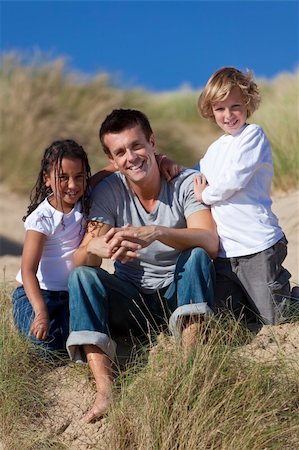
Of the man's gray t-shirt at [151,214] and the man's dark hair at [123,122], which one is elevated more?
the man's dark hair at [123,122]

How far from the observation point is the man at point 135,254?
12.0ft

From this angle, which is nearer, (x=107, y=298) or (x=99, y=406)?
(x=99, y=406)

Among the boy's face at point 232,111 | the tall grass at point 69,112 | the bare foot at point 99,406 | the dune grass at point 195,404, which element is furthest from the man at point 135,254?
the tall grass at point 69,112

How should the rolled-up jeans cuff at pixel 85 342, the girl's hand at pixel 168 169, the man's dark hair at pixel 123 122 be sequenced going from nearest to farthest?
the rolled-up jeans cuff at pixel 85 342, the man's dark hair at pixel 123 122, the girl's hand at pixel 168 169

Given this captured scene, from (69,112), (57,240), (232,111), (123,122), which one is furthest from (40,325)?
(69,112)

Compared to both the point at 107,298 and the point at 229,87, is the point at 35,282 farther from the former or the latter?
the point at 229,87

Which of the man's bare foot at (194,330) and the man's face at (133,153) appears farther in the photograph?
the man's face at (133,153)

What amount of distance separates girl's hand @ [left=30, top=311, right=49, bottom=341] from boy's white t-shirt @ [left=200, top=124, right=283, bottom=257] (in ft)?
2.79

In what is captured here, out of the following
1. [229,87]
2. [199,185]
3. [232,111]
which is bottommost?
[199,185]

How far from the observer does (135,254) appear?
364 cm

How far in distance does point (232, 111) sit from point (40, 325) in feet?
4.21

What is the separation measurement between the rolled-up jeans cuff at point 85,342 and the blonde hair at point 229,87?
117cm

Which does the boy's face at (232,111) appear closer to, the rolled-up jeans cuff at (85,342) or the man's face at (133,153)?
the man's face at (133,153)

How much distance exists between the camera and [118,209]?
13.1 feet
